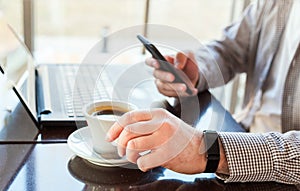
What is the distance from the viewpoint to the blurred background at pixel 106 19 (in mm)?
2041

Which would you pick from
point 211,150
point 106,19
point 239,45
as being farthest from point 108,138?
point 106,19

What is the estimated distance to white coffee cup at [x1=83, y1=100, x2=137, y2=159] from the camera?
0.71m

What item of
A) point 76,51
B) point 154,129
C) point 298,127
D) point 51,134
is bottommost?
point 76,51

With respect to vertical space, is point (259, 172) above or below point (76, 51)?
above

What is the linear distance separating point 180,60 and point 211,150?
42cm

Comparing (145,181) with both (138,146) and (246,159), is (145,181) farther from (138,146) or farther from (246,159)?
(246,159)

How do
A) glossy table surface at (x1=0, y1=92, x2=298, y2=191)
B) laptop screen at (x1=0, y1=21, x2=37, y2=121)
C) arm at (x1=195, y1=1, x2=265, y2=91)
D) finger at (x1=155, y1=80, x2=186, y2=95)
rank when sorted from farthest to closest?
1. arm at (x1=195, y1=1, x2=265, y2=91)
2. finger at (x1=155, y1=80, x2=186, y2=95)
3. laptop screen at (x1=0, y1=21, x2=37, y2=121)
4. glossy table surface at (x1=0, y1=92, x2=298, y2=191)

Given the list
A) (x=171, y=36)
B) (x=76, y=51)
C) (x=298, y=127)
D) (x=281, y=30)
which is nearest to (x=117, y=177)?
(x=171, y=36)

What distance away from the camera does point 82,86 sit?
3.58 ft

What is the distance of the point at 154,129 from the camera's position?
2.30 ft

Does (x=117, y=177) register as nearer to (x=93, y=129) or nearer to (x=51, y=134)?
(x=93, y=129)

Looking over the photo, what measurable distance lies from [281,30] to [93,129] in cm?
83

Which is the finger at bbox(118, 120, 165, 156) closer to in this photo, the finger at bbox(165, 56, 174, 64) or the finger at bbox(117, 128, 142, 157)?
the finger at bbox(117, 128, 142, 157)

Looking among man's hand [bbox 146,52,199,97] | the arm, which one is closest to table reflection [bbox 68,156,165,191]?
man's hand [bbox 146,52,199,97]
